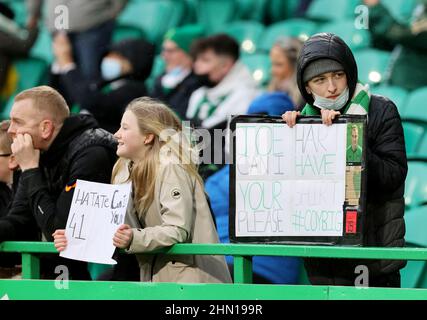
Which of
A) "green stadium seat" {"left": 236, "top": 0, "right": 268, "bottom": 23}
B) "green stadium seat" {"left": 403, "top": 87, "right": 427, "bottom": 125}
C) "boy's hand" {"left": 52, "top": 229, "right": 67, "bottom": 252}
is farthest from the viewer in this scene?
"green stadium seat" {"left": 236, "top": 0, "right": 268, "bottom": 23}

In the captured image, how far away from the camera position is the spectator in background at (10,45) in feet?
30.5

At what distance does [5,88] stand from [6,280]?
4424 mm

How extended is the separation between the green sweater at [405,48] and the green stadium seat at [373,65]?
12 cm

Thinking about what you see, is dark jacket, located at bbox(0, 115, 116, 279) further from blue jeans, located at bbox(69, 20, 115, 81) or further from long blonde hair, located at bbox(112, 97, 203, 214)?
blue jeans, located at bbox(69, 20, 115, 81)

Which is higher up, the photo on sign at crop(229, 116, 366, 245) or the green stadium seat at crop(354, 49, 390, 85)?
the green stadium seat at crop(354, 49, 390, 85)

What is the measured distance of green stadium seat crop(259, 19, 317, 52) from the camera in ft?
27.8

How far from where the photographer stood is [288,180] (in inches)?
195

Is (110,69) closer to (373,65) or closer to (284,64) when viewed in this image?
(284,64)

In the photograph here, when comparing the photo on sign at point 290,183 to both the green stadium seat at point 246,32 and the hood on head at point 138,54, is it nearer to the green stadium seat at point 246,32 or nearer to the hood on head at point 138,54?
the hood on head at point 138,54

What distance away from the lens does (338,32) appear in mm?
8344

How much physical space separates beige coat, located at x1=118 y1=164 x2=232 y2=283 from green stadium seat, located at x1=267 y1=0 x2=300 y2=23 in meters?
4.07

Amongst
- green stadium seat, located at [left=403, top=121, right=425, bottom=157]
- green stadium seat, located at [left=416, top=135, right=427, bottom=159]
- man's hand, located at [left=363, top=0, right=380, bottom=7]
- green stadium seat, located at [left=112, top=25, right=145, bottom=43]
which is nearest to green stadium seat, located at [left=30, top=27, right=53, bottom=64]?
green stadium seat, located at [left=112, top=25, right=145, bottom=43]

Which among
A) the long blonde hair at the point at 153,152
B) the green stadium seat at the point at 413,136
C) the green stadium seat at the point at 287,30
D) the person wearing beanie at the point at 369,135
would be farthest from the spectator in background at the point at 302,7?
the person wearing beanie at the point at 369,135
